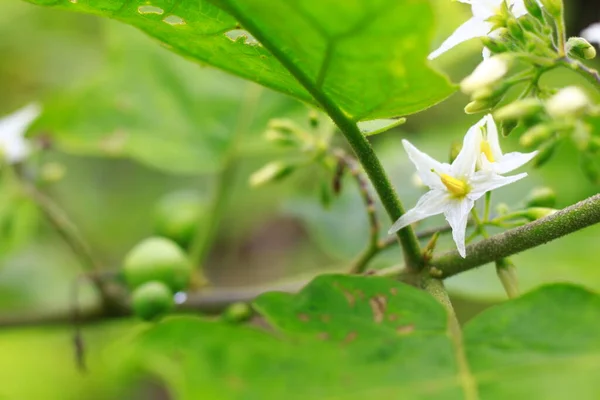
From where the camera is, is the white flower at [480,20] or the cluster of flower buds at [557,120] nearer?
the cluster of flower buds at [557,120]

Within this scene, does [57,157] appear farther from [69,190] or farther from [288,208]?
[288,208]

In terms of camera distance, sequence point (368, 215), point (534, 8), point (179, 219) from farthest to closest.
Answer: point (179, 219)
point (368, 215)
point (534, 8)

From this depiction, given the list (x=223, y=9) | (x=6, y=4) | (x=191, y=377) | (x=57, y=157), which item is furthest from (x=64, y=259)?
(x=223, y=9)

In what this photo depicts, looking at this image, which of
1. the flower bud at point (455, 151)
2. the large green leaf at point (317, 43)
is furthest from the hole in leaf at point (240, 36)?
the flower bud at point (455, 151)

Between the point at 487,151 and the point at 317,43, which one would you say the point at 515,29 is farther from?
the point at 317,43

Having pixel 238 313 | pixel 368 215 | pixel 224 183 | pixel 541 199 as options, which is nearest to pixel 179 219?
pixel 224 183

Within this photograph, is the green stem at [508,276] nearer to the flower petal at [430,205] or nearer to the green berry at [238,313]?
the flower petal at [430,205]

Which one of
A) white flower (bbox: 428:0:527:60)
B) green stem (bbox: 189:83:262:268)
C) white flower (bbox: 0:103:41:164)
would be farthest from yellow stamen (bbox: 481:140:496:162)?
white flower (bbox: 0:103:41:164)
